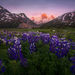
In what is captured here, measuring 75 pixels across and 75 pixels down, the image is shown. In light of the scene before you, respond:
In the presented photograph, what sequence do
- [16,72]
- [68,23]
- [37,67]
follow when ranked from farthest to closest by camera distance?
1. [68,23]
2. [37,67]
3. [16,72]

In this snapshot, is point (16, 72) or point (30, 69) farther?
point (30, 69)

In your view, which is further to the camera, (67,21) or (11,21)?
(11,21)

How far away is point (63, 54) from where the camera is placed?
337 cm

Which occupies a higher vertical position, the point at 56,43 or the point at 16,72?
the point at 56,43

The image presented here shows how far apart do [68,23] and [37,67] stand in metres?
21.8

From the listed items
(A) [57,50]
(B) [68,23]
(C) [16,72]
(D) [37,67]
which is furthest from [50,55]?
(B) [68,23]

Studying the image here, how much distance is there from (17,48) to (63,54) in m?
A: 1.32

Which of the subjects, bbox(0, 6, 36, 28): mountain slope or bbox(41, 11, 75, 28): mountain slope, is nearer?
bbox(41, 11, 75, 28): mountain slope

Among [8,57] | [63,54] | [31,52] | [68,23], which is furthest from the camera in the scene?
[68,23]

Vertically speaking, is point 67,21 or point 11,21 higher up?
point 11,21

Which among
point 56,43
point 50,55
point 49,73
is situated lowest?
point 49,73

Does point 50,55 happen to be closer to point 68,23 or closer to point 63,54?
point 63,54

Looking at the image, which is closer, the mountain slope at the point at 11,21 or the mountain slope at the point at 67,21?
the mountain slope at the point at 67,21

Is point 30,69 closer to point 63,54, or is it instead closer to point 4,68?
point 4,68
